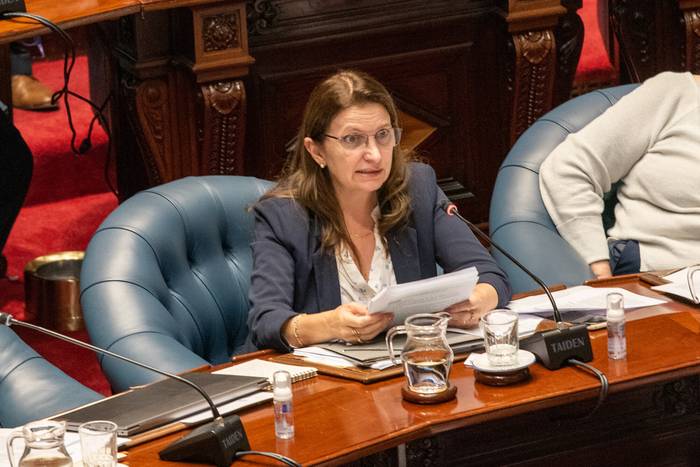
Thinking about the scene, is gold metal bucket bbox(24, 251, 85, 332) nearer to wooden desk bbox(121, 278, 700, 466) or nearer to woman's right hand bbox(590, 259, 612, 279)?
woman's right hand bbox(590, 259, 612, 279)

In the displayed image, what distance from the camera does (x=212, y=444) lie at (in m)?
2.02

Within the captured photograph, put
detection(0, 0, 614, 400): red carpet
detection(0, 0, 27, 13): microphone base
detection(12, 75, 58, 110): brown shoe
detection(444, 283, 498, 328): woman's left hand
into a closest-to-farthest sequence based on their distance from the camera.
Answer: detection(444, 283, 498, 328): woman's left hand → detection(0, 0, 27, 13): microphone base → detection(0, 0, 614, 400): red carpet → detection(12, 75, 58, 110): brown shoe

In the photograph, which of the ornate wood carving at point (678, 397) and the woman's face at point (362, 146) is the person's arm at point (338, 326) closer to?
the woman's face at point (362, 146)

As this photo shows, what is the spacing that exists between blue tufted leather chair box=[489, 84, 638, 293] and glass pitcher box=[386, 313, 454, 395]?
0.86 m

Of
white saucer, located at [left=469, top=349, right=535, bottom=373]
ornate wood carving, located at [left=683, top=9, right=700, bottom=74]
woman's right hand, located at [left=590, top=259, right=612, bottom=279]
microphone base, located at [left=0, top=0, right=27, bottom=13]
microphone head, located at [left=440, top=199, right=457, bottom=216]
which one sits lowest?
woman's right hand, located at [left=590, top=259, right=612, bottom=279]

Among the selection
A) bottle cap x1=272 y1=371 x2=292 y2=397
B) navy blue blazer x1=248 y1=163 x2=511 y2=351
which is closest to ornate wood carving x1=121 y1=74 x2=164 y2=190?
navy blue blazer x1=248 y1=163 x2=511 y2=351

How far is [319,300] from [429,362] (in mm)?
641

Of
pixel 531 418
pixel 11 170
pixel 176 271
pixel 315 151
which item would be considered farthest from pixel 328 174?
pixel 11 170

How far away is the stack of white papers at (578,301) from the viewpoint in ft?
8.64

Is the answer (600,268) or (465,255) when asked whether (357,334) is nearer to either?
(465,255)

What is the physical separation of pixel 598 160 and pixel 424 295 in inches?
38.9

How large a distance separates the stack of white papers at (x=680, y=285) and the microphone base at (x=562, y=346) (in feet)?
1.32

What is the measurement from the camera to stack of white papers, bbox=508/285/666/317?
2.63 m

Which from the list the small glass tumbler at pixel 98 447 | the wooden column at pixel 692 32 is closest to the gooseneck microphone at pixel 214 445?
the small glass tumbler at pixel 98 447
